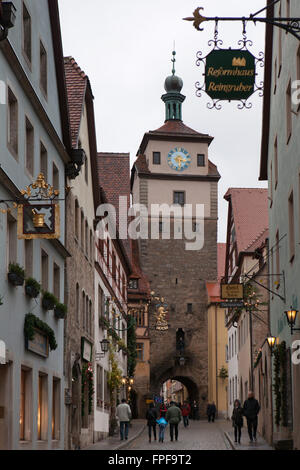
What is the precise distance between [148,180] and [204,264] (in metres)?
7.48

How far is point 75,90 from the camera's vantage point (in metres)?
28.7

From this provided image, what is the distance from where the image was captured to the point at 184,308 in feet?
230

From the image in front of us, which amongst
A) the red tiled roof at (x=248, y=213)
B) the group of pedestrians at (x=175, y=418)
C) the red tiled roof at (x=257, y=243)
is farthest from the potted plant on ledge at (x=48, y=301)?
the red tiled roof at (x=248, y=213)

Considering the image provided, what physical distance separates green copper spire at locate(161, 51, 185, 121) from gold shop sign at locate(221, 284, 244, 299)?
52763 mm

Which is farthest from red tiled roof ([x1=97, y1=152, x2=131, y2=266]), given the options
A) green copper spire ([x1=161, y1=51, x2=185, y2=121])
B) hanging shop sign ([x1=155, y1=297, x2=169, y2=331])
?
green copper spire ([x1=161, y1=51, x2=185, y2=121])

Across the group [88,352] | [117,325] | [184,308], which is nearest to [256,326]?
[117,325]

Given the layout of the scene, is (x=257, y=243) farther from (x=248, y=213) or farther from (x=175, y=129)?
(x=175, y=129)

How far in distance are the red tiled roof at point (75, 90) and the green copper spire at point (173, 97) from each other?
49.5m

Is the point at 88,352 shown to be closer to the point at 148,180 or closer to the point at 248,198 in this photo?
the point at 248,198

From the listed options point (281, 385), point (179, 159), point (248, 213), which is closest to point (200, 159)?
point (179, 159)

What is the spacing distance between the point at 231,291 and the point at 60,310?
19.4 feet

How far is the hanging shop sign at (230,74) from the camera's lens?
1448 cm

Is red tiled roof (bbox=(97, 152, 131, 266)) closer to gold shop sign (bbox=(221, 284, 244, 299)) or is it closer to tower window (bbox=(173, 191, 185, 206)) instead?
tower window (bbox=(173, 191, 185, 206))

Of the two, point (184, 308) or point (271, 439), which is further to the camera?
point (184, 308)
